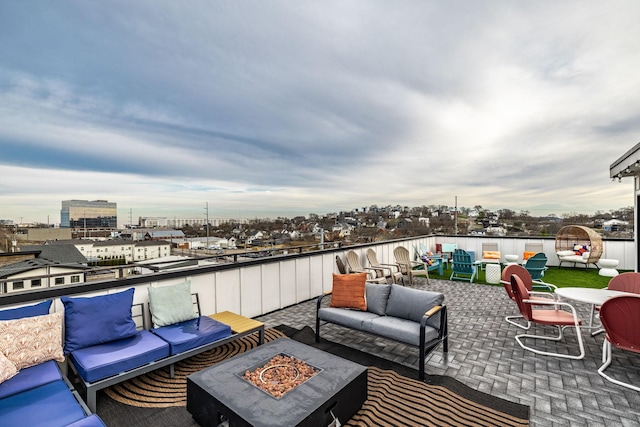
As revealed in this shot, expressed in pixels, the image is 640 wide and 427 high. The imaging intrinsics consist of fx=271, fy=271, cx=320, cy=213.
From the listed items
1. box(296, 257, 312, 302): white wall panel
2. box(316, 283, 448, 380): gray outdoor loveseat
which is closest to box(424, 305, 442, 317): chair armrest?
box(316, 283, 448, 380): gray outdoor loveseat

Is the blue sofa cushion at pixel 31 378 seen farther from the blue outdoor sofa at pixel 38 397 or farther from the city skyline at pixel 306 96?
the city skyline at pixel 306 96

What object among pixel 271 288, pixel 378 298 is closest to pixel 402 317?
pixel 378 298

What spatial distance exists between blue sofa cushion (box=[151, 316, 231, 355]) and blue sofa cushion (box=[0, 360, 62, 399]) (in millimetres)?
856

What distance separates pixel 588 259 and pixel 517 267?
22.0 feet

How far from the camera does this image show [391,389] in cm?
259

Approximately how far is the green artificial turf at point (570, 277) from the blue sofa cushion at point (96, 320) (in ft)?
25.7

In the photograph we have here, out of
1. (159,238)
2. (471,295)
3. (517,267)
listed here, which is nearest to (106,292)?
(159,238)

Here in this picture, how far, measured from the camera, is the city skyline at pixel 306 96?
492 centimetres

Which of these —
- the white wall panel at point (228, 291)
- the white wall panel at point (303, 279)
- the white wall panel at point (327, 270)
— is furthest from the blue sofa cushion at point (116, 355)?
the white wall panel at point (327, 270)

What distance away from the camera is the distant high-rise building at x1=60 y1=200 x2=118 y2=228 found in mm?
6047

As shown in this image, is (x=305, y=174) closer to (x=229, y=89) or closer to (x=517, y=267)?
(x=229, y=89)

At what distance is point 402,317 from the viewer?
11.3 feet

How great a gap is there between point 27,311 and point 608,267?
Answer: 12.7 meters

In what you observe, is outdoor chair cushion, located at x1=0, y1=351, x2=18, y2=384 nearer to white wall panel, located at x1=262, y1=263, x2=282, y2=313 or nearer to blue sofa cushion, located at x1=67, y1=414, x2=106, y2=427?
blue sofa cushion, located at x1=67, y1=414, x2=106, y2=427
